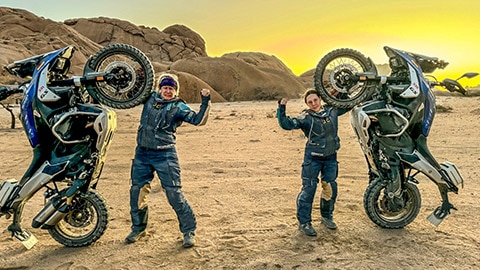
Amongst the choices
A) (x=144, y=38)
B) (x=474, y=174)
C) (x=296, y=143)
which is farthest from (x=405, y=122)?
(x=144, y=38)

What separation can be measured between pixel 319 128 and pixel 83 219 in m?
3.15

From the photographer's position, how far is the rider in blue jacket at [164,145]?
17.9ft

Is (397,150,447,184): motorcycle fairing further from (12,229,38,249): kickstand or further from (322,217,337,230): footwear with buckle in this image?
(12,229,38,249): kickstand

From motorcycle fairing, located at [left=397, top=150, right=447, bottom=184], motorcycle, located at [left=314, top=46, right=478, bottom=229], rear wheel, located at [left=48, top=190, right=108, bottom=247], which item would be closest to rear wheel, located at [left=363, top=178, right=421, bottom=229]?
motorcycle, located at [left=314, top=46, right=478, bottom=229]

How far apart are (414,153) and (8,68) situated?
5.18 meters

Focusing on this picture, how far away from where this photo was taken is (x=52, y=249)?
561 centimetres

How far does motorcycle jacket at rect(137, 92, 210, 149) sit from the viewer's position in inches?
213

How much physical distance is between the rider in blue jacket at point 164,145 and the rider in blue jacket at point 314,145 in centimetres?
123

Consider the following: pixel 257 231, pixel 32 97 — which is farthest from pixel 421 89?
pixel 32 97

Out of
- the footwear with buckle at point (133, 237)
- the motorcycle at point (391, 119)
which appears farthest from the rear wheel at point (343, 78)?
the footwear with buckle at point (133, 237)

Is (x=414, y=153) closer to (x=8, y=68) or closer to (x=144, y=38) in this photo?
(x=8, y=68)

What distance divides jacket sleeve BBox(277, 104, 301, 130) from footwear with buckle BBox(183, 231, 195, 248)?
5.76 ft

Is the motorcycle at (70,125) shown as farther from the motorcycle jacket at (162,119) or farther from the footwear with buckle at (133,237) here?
the footwear with buckle at (133,237)

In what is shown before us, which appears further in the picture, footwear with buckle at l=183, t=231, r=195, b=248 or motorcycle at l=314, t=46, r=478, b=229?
motorcycle at l=314, t=46, r=478, b=229
